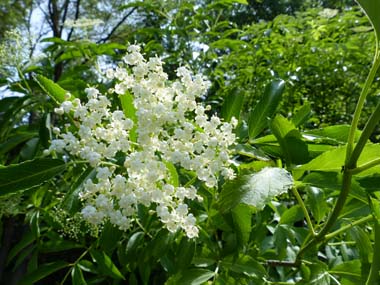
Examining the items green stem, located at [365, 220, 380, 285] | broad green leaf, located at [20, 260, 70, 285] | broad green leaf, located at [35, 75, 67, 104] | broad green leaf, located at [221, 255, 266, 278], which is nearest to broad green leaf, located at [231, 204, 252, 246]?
broad green leaf, located at [221, 255, 266, 278]

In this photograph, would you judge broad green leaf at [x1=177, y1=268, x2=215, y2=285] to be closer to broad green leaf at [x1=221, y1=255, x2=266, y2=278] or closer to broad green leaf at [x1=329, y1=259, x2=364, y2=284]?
broad green leaf at [x1=221, y1=255, x2=266, y2=278]

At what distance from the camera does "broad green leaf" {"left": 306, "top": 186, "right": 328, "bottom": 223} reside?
996mm

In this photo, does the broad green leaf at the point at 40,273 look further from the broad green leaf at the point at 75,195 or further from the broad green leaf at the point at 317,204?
the broad green leaf at the point at 317,204

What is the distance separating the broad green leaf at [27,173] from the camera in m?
0.70

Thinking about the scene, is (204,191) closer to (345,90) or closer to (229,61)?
(229,61)

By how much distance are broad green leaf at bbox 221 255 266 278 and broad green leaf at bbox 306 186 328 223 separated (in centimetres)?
17

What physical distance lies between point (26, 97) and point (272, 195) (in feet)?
3.25

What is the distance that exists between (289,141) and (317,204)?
281 mm

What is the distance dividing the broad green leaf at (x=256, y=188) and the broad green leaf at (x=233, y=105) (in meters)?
0.25

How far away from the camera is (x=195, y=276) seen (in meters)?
0.92

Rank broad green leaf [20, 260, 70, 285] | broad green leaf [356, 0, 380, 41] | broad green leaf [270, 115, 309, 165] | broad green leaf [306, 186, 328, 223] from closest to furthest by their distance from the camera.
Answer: broad green leaf [356, 0, 380, 41] → broad green leaf [270, 115, 309, 165] → broad green leaf [306, 186, 328, 223] → broad green leaf [20, 260, 70, 285]

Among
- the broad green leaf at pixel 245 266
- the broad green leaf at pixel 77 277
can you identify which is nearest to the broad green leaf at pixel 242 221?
the broad green leaf at pixel 245 266

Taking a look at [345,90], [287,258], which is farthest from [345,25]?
→ [287,258]

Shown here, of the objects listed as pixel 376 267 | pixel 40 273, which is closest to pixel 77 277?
pixel 40 273
